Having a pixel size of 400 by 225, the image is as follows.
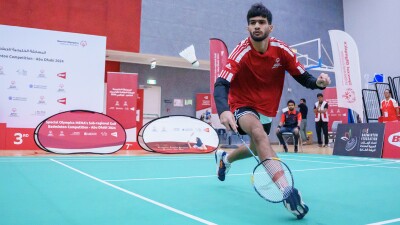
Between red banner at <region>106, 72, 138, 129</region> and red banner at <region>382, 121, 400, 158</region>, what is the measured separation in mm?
6036

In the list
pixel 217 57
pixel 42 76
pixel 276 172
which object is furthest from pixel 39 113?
pixel 276 172

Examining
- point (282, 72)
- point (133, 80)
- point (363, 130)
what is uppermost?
point (133, 80)

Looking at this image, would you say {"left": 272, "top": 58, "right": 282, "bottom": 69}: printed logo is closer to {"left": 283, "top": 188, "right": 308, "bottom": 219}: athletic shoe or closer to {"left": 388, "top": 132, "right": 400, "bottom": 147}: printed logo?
{"left": 283, "top": 188, "right": 308, "bottom": 219}: athletic shoe

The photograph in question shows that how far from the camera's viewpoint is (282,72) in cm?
293

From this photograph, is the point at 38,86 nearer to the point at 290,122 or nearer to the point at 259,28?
the point at 290,122

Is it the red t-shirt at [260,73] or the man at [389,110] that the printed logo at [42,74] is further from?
the man at [389,110]

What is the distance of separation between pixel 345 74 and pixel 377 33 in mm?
9840

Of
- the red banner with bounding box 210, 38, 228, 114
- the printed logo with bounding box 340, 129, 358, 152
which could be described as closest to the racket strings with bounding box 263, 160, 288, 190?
the printed logo with bounding box 340, 129, 358, 152

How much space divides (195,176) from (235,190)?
1.01 metres

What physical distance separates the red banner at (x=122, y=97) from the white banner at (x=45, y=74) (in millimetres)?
325

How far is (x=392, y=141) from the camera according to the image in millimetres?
6812

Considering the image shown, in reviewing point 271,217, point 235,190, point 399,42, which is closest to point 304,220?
point 271,217

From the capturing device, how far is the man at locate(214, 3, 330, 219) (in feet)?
8.34

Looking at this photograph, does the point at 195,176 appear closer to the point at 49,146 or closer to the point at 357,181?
the point at 357,181
